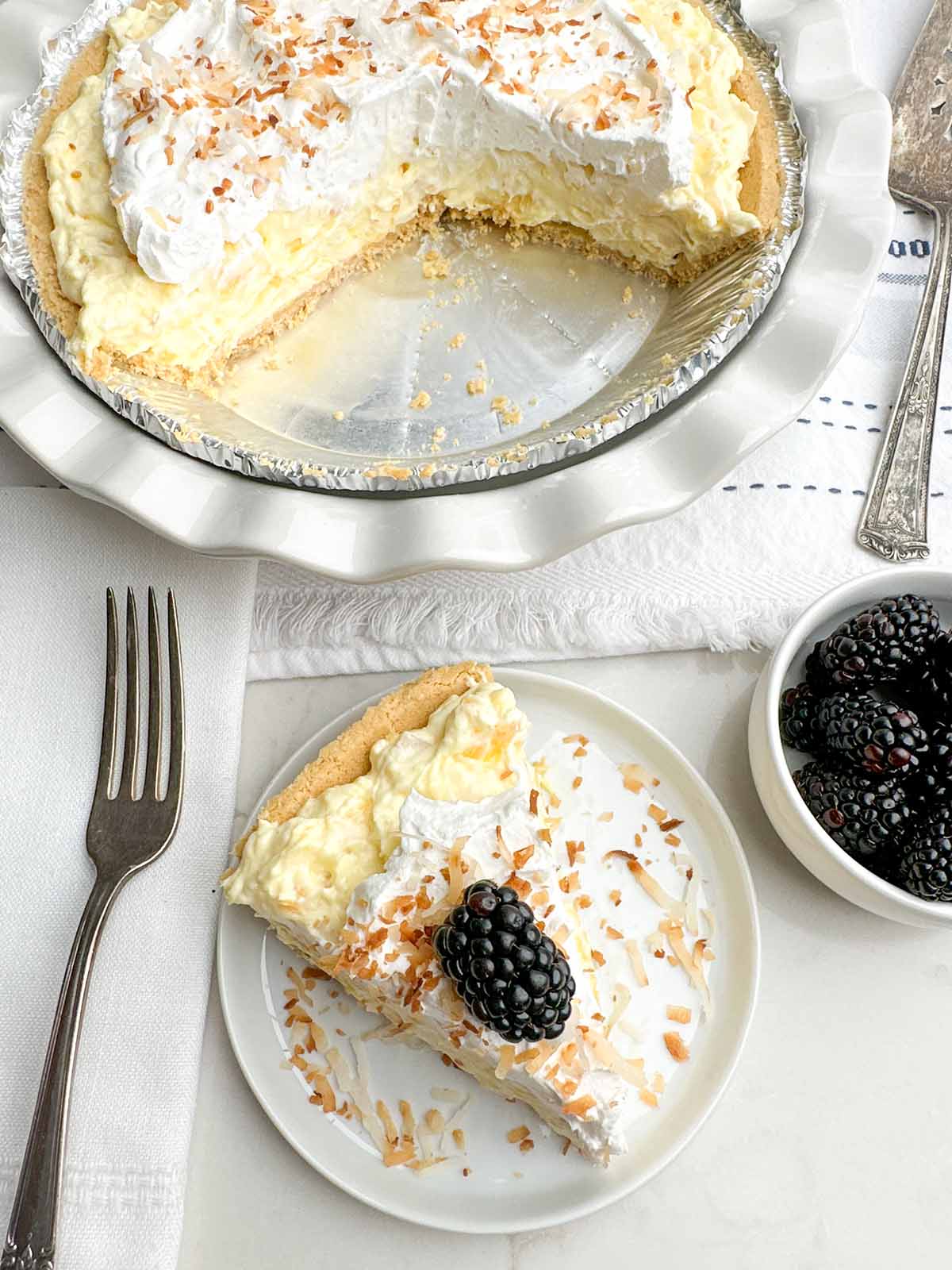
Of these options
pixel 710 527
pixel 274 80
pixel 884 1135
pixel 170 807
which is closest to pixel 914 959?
pixel 884 1135

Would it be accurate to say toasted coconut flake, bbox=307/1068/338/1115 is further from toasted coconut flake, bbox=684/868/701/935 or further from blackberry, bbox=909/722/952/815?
blackberry, bbox=909/722/952/815

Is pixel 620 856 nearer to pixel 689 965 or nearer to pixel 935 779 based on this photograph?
pixel 689 965

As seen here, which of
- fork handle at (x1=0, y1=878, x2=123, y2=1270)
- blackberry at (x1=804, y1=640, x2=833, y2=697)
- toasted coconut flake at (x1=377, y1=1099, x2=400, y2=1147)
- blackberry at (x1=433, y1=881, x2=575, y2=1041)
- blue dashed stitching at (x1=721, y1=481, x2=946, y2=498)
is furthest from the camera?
blue dashed stitching at (x1=721, y1=481, x2=946, y2=498)

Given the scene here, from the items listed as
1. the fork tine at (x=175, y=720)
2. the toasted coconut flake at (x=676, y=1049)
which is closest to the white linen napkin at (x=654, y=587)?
the fork tine at (x=175, y=720)

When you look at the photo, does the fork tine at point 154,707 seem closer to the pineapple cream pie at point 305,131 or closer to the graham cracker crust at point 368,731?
the graham cracker crust at point 368,731

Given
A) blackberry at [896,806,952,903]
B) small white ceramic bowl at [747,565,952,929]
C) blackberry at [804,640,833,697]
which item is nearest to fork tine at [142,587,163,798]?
small white ceramic bowl at [747,565,952,929]

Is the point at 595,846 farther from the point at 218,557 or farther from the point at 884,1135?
the point at 218,557

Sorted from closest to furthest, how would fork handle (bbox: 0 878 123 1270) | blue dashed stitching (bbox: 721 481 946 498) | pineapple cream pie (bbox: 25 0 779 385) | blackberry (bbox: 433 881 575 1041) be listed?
blackberry (bbox: 433 881 575 1041) → fork handle (bbox: 0 878 123 1270) → pineapple cream pie (bbox: 25 0 779 385) → blue dashed stitching (bbox: 721 481 946 498)
